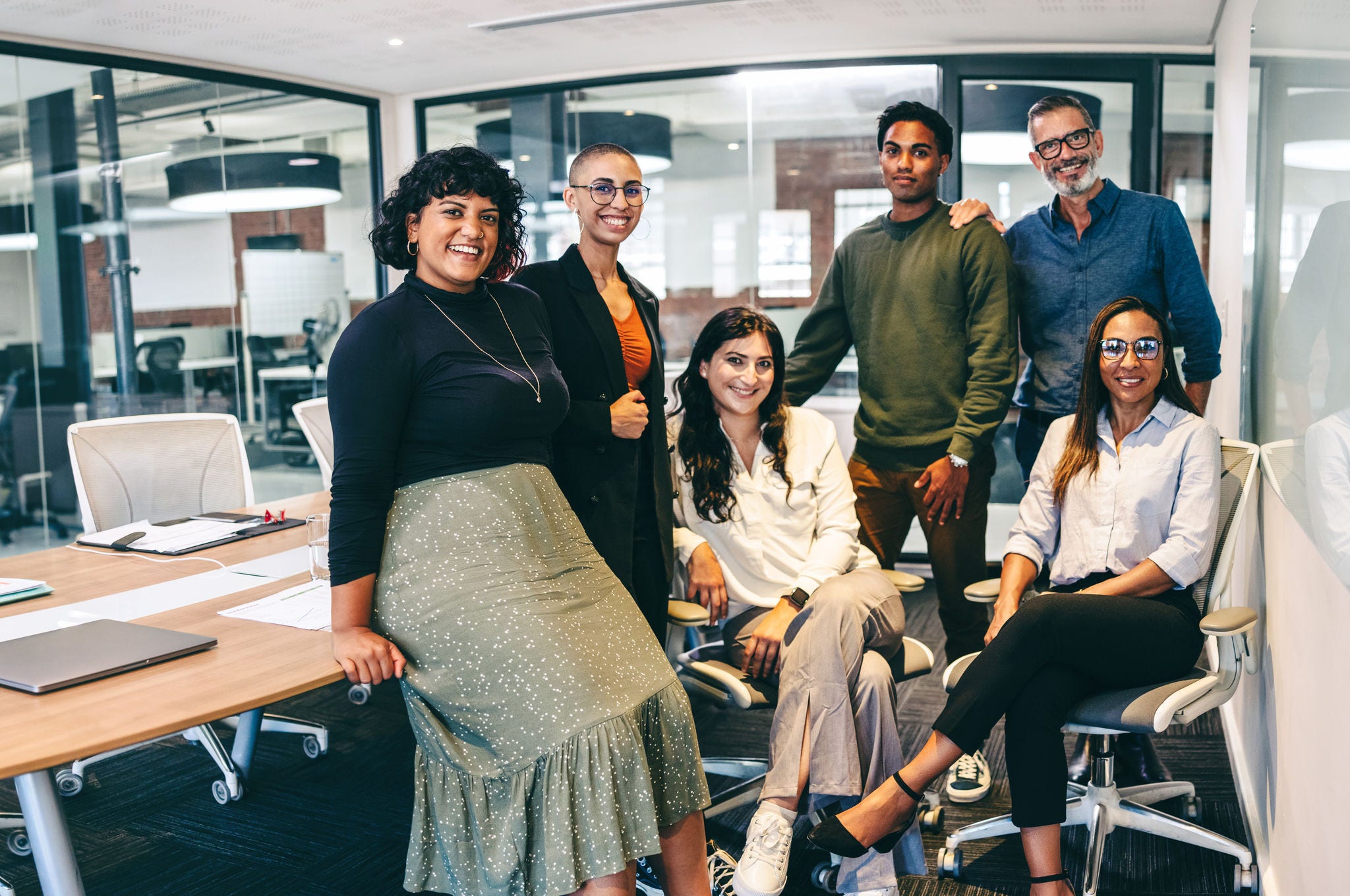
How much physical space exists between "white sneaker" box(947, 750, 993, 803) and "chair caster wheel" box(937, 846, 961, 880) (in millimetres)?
360

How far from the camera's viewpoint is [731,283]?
561 centimetres

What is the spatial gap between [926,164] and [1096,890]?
182 centimetres

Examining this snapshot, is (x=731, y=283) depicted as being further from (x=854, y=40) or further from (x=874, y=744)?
(x=874, y=744)

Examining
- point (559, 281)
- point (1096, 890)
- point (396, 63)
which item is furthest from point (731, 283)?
point (1096, 890)

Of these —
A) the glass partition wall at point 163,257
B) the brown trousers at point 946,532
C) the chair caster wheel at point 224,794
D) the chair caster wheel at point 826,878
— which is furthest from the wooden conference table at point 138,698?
the glass partition wall at point 163,257

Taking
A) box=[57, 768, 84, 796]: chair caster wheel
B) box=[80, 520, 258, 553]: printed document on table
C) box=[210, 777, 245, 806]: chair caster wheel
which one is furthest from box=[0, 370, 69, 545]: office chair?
box=[210, 777, 245, 806]: chair caster wheel

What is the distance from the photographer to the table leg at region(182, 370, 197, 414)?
18.2 feet

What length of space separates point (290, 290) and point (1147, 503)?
16.0ft

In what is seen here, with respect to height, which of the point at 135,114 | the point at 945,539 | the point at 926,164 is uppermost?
the point at 135,114

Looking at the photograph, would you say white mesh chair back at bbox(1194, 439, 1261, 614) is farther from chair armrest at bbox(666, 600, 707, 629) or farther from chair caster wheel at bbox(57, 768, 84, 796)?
chair caster wheel at bbox(57, 768, 84, 796)

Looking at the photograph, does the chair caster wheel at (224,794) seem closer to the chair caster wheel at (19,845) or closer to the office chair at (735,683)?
the chair caster wheel at (19,845)

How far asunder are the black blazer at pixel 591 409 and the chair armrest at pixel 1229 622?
4.07ft

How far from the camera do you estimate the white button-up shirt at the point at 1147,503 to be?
A: 7.87 feet

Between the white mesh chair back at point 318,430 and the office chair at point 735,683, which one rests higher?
the white mesh chair back at point 318,430
